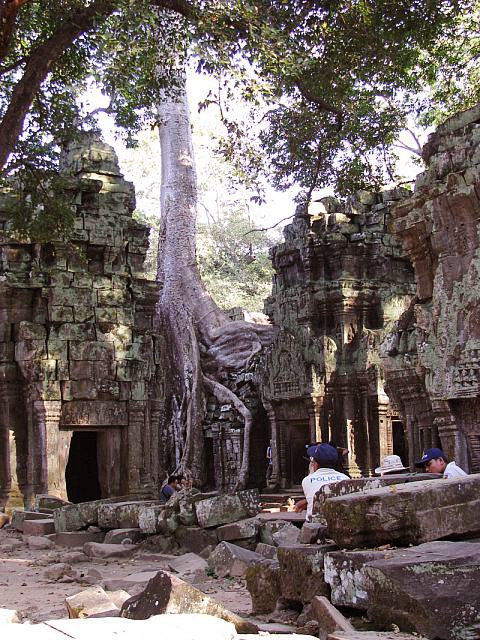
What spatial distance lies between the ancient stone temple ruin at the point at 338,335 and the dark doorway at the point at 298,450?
0.02 metres

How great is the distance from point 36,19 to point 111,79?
1398 mm

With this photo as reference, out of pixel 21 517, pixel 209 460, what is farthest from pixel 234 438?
pixel 21 517

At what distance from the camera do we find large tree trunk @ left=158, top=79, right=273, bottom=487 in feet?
61.4

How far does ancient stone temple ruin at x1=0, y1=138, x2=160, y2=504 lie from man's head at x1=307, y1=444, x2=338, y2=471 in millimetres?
8022

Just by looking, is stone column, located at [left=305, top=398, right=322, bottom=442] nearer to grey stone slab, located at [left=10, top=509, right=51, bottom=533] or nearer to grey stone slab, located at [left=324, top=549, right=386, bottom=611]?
grey stone slab, located at [left=10, top=509, right=51, bottom=533]

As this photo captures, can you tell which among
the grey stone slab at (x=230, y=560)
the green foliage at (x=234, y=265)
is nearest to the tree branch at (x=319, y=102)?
the grey stone slab at (x=230, y=560)

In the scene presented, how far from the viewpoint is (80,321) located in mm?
14070

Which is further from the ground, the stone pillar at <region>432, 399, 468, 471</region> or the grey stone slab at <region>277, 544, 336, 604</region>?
the stone pillar at <region>432, 399, 468, 471</region>

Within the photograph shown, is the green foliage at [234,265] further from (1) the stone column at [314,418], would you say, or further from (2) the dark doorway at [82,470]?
(1) the stone column at [314,418]

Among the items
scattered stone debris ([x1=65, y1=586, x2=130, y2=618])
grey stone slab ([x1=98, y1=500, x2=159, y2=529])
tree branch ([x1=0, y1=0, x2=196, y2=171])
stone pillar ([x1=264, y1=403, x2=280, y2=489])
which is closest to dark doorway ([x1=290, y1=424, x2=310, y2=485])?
stone pillar ([x1=264, y1=403, x2=280, y2=489])

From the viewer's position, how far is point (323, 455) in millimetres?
6305

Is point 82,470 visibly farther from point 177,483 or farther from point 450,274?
point 450,274

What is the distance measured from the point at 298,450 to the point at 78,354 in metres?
5.00

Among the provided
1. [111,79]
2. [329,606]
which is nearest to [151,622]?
[329,606]
